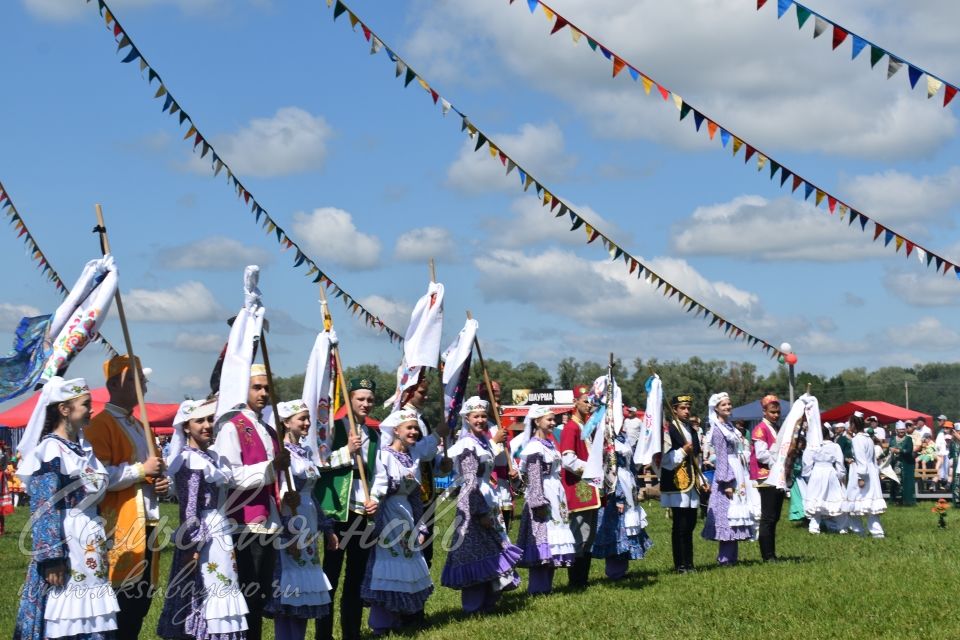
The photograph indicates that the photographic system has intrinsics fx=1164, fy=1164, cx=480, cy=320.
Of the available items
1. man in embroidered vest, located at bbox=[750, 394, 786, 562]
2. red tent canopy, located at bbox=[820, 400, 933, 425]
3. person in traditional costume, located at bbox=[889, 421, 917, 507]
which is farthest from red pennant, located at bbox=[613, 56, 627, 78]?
red tent canopy, located at bbox=[820, 400, 933, 425]

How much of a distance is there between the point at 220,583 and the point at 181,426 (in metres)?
1.04

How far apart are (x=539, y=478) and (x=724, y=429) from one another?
8.73 ft

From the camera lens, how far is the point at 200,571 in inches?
290

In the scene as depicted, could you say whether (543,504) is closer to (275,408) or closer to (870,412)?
(275,408)

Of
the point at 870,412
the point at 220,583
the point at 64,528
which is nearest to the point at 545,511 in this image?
the point at 220,583

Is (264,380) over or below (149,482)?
over

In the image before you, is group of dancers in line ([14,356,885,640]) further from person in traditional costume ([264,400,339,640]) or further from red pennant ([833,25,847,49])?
red pennant ([833,25,847,49])

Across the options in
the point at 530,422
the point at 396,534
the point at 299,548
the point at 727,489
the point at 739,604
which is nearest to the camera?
the point at 299,548

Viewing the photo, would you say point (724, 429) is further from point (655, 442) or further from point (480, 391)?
point (480, 391)

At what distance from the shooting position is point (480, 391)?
496 inches

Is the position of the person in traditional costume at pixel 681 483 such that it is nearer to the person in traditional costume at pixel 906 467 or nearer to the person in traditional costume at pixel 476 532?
the person in traditional costume at pixel 476 532

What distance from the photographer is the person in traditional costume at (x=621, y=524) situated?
12016 mm

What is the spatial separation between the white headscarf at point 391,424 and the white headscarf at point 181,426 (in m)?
1.79

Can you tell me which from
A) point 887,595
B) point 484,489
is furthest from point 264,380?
point 887,595
